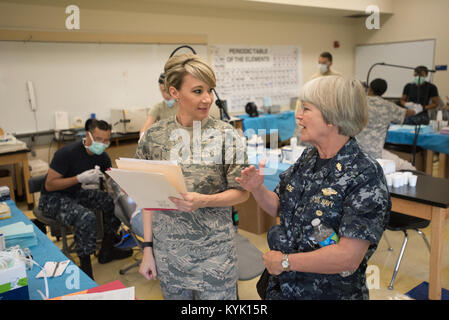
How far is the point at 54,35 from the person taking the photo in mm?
5098

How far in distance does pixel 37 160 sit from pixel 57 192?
91.9 inches

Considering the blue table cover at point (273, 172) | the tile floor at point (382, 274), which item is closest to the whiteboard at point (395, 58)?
the tile floor at point (382, 274)

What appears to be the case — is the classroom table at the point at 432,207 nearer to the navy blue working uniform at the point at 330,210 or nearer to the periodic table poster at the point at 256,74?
the navy blue working uniform at the point at 330,210

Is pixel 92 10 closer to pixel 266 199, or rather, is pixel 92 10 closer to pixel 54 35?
pixel 54 35

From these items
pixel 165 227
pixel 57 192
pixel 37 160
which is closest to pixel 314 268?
pixel 165 227

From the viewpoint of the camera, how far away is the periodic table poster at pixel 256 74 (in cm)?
705

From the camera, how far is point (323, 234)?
1165 mm

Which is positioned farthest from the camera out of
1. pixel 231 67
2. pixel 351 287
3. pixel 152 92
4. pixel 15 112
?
pixel 231 67

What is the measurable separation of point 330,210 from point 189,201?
1.61ft

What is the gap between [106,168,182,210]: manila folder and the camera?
1.33 metres

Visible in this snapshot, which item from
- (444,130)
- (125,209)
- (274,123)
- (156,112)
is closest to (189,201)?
(125,209)

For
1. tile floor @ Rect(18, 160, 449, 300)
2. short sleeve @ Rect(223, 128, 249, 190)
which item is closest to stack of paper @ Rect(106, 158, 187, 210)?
short sleeve @ Rect(223, 128, 249, 190)

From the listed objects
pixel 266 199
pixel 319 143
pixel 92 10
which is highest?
pixel 92 10

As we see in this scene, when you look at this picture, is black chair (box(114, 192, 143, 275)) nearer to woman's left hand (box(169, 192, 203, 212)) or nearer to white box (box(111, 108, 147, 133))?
woman's left hand (box(169, 192, 203, 212))
